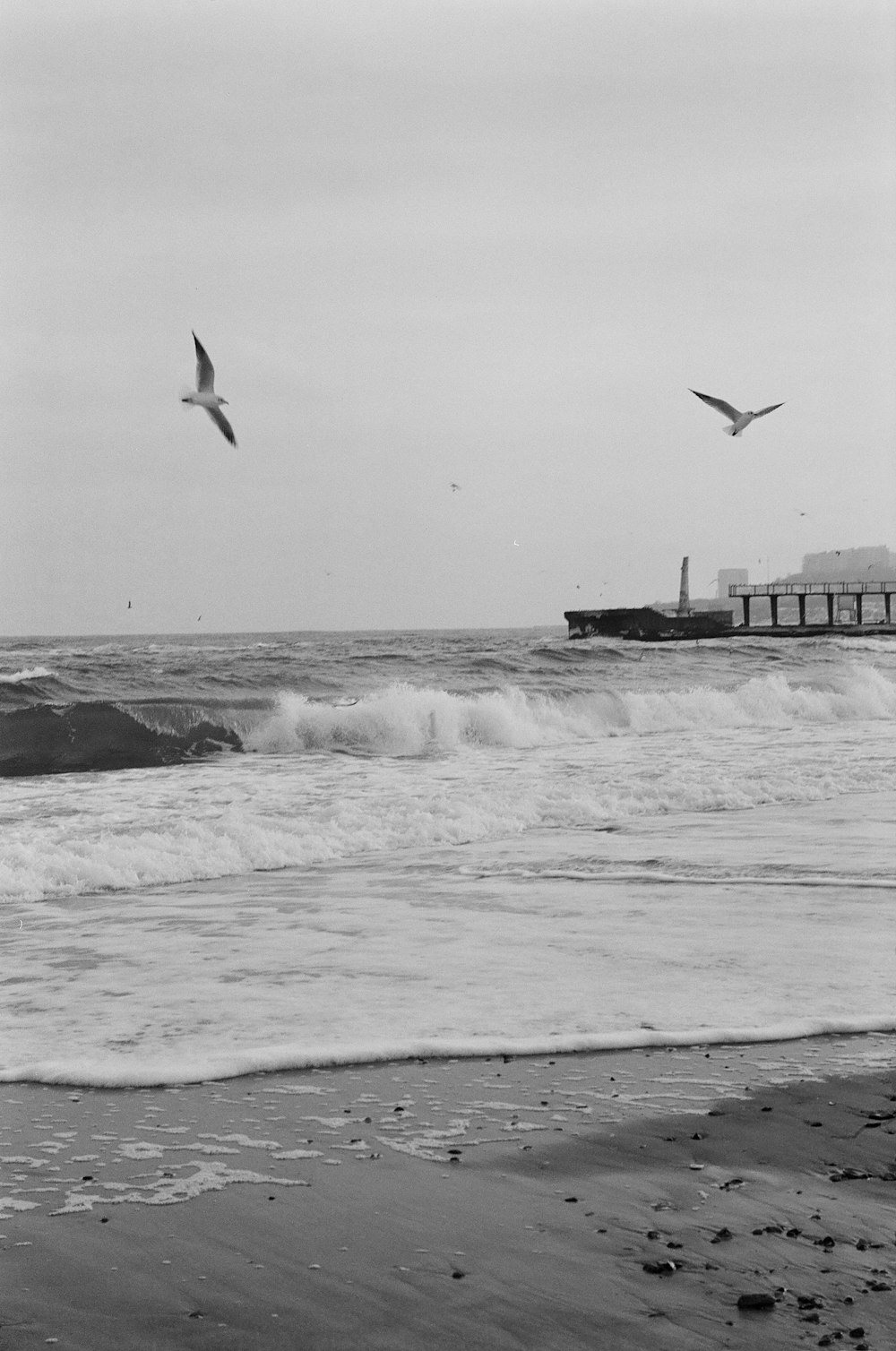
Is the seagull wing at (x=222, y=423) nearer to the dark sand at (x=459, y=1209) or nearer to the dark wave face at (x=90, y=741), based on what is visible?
the dark wave face at (x=90, y=741)

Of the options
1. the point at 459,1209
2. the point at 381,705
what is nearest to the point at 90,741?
the point at 381,705

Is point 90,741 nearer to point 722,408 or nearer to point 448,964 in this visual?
point 722,408

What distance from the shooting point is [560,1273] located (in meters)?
2.64

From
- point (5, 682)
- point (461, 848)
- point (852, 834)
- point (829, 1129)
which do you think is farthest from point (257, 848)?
point (5, 682)

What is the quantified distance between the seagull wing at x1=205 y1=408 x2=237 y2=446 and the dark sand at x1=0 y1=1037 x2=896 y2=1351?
24.0ft

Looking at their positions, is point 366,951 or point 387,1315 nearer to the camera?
point 387,1315

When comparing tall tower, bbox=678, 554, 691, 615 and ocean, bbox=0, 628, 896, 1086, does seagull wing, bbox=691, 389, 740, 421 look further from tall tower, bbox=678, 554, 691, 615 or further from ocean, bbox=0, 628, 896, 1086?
tall tower, bbox=678, 554, 691, 615

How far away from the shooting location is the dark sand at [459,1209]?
2451mm

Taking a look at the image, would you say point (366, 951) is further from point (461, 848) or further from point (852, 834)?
point (852, 834)

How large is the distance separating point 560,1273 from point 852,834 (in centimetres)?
720

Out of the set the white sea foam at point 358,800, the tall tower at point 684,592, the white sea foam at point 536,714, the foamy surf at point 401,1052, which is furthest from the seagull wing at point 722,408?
the tall tower at point 684,592

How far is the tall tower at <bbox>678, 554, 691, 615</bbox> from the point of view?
88438 mm

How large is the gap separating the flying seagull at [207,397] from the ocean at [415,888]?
10.9 feet

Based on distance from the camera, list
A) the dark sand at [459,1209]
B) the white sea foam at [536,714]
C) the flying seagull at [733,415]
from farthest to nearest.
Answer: the white sea foam at [536,714] → the flying seagull at [733,415] → the dark sand at [459,1209]
